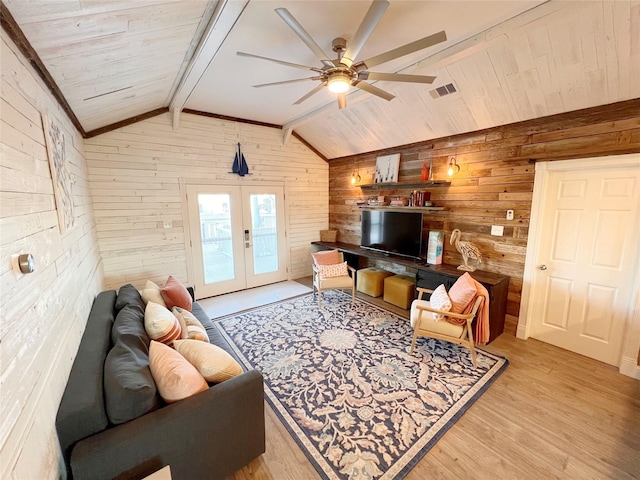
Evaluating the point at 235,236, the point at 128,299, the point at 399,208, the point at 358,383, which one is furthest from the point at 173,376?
the point at 399,208

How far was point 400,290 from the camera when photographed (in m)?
4.01

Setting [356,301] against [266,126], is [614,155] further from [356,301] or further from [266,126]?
[266,126]

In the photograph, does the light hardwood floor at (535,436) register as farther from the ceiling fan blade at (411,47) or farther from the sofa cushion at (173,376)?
the ceiling fan blade at (411,47)

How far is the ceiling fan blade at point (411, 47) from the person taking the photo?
160 cm

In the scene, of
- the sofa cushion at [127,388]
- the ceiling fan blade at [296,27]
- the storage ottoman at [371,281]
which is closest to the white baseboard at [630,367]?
the storage ottoman at [371,281]

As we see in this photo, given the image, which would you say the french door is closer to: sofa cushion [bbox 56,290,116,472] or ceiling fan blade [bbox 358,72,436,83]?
sofa cushion [bbox 56,290,116,472]

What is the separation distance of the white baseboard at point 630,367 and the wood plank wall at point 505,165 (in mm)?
894

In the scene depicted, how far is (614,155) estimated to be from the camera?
2.46 meters

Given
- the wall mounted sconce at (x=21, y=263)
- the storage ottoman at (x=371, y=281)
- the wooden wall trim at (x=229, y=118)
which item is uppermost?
the wooden wall trim at (x=229, y=118)

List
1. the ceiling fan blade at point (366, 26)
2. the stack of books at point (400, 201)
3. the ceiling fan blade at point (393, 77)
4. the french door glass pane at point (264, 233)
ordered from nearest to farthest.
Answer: the ceiling fan blade at point (366, 26) < the ceiling fan blade at point (393, 77) < the stack of books at point (400, 201) < the french door glass pane at point (264, 233)

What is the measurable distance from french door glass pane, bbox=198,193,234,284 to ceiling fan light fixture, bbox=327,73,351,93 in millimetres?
2912

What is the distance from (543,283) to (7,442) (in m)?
4.19

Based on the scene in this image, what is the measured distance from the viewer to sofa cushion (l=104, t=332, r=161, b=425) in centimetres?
130

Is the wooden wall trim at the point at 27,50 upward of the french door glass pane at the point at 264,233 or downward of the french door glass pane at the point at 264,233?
upward
